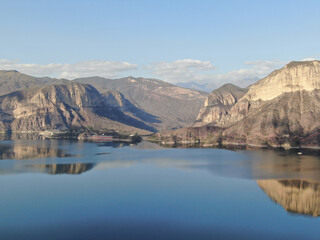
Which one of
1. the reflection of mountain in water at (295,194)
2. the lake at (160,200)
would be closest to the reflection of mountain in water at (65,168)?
the lake at (160,200)

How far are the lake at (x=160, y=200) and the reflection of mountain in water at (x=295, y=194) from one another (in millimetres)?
172

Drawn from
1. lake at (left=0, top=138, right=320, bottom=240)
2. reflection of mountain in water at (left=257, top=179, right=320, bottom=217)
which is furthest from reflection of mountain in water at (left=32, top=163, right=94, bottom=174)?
reflection of mountain in water at (left=257, top=179, right=320, bottom=217)

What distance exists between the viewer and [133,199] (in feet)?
243

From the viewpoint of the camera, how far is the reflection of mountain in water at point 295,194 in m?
70.0

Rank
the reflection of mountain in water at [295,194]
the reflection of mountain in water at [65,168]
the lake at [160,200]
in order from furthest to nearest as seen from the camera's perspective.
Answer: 1. the reflection of mountain in water at [65,168]
2. the reflection of mountain in water at [295,194]
3. the lake at [160,200]

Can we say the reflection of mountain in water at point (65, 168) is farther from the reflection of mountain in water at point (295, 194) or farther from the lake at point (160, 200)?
the reflection of mountain in water at point (295, 194)

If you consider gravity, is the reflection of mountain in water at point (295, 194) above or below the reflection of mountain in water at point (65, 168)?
above

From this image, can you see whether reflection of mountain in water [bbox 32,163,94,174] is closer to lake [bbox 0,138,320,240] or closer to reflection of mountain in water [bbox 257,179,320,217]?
lake [bbox 0,138,320,240]

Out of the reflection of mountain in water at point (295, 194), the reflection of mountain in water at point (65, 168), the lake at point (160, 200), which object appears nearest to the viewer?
the lake at point (160, 200)

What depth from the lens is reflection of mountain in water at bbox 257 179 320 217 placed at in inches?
2754

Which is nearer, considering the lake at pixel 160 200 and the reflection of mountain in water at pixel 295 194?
the lake at pixel 160 200

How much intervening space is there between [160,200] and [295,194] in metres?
26.1

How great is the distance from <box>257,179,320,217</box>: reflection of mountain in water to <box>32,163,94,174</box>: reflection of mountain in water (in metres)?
46.1

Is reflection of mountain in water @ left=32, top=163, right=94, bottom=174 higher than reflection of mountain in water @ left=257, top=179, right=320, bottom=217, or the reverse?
reflection of mountain in water @ left=257, top=179, right=320, bottom=217
